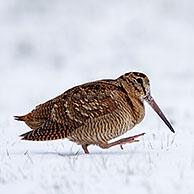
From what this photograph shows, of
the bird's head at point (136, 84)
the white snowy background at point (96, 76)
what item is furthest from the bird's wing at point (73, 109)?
the white snowy background at point (96, 76)

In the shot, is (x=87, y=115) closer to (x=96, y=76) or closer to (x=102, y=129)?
(x=102, y=129)

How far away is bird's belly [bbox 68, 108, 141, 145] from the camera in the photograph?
887 cm

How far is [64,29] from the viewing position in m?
33.1

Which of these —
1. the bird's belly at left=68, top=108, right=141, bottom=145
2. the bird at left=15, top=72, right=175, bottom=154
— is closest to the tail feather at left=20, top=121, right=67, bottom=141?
the bird at left=15, top=72, right=175, bottom=154

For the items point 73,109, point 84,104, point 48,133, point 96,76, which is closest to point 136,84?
point 84,104

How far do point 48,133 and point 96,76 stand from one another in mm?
17300

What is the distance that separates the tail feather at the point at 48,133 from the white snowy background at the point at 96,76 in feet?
0.63

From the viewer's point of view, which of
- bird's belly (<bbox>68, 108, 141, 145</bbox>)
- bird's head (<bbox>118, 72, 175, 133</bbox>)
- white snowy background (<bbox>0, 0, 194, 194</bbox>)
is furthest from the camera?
bird's head (<bbox>118, 72, 175, 133</bbox>)

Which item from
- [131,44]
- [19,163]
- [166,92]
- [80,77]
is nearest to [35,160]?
[19,163]

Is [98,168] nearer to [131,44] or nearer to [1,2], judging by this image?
[131,44]

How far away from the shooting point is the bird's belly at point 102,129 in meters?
8.87

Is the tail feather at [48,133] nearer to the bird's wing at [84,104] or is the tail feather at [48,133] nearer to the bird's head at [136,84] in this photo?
the bird's wing at [84,104]

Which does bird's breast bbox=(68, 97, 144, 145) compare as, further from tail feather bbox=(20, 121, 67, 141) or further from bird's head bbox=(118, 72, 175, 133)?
bird's head bbox=(118, 72, 175, 133)

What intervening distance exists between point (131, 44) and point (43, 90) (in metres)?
8.50
